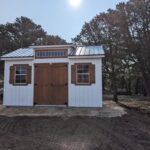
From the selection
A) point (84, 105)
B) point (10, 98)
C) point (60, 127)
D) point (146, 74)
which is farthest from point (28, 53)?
point (146, 74)

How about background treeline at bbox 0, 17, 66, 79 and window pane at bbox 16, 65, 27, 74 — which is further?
background treeline at bbox 0, 17, 66, 79

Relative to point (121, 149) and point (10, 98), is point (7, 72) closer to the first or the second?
point (10, 98)

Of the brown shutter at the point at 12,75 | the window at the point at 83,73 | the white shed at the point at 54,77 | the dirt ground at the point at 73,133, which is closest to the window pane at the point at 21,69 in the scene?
the white shed at the point at 54,77

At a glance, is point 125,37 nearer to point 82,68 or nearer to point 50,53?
point 82,68

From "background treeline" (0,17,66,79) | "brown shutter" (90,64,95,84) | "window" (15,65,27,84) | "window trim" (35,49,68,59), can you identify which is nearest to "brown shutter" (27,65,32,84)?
"window" (15,65,27,84)

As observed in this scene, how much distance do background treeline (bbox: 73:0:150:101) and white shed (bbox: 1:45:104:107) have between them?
18.3 feet

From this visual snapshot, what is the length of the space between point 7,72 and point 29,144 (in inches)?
324

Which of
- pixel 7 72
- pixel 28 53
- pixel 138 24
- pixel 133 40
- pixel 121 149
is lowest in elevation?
pixel 121 149

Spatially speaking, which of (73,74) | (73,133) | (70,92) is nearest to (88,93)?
(70,92)

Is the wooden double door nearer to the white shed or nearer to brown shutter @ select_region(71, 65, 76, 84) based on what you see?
the white shed

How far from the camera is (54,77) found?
13258mm

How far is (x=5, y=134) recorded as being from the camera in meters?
7.56

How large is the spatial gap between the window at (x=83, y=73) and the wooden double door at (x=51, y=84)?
2.27 ft

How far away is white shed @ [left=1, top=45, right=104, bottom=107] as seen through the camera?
12.7m
